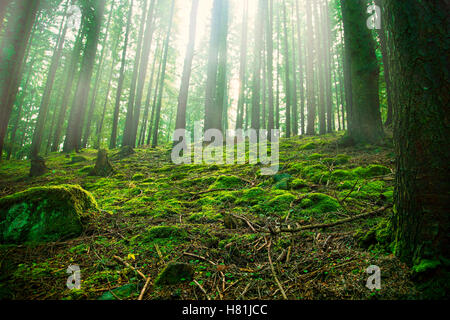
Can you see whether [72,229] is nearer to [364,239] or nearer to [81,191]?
[81,191]

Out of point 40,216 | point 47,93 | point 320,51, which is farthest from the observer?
point 320,51

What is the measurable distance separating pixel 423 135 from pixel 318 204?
1.95 meters

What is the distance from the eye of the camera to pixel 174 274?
1.98m

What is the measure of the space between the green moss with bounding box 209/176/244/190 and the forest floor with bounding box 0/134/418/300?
24 centimetres

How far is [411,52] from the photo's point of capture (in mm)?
1771

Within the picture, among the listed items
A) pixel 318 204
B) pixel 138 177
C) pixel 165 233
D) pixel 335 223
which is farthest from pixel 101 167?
pixel 335 223

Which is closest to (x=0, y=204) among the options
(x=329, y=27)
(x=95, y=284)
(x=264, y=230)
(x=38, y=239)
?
(x=38, y=239)

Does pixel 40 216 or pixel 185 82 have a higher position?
pixel 185 82

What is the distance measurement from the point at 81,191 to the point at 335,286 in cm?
406

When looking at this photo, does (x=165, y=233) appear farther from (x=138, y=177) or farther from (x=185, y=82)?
(x=185, y=82)

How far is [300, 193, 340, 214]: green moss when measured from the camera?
3217 mm

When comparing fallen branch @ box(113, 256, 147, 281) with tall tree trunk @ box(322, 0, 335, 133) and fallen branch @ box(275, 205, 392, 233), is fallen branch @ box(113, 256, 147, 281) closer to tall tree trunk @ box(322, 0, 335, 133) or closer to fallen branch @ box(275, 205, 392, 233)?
fallen branch @ box(275, 205, 392, 233)

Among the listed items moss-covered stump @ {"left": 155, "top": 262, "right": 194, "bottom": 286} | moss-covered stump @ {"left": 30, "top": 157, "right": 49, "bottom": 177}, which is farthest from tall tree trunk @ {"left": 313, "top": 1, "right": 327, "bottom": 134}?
moss-covered stump @ {"left": 30, "top": 157, "right": 49, "bottom": 177}

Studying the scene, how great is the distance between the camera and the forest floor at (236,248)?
176 cm
